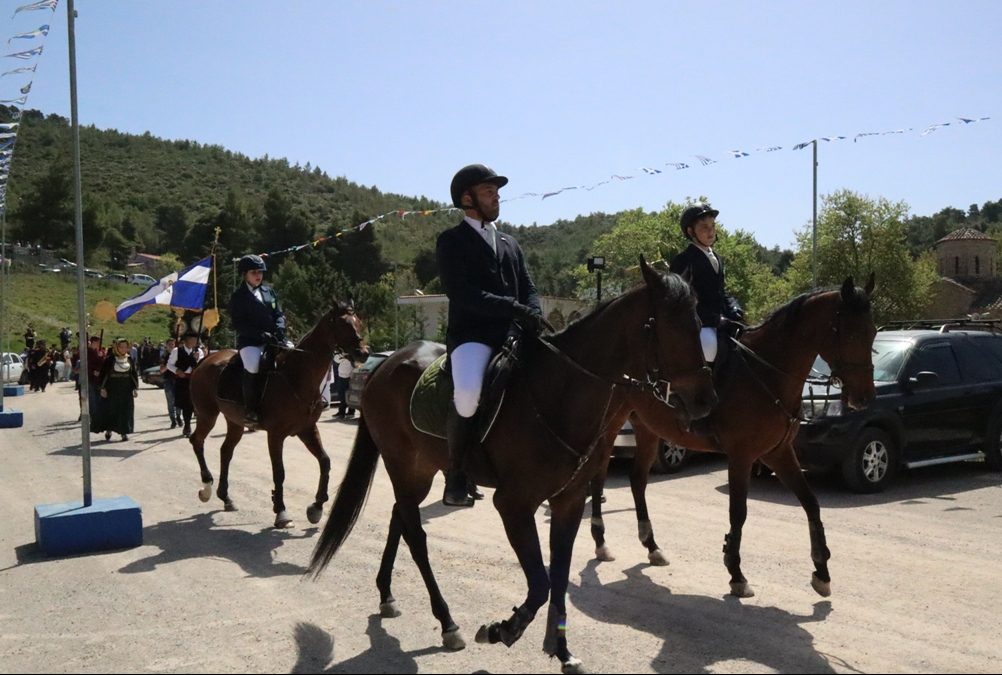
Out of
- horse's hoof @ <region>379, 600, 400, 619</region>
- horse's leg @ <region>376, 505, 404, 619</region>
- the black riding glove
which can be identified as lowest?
horse's hoof @ <region>379, 600, 400, 619</region>

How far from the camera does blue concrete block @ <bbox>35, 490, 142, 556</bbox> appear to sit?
7.70 metres

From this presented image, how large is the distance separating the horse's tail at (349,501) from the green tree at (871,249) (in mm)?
45982

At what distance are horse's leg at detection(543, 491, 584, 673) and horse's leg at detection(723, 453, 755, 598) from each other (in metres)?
1.96

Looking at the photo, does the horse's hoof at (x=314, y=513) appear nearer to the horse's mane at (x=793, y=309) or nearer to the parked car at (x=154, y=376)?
the horse's mane at (x=793, y=309)


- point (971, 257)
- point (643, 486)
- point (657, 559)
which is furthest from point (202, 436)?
point (971, 257)

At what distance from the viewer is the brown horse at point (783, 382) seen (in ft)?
22.0

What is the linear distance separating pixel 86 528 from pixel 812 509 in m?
6.75

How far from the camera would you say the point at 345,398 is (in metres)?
21.5

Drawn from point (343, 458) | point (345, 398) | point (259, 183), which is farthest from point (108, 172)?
point (343, 458)

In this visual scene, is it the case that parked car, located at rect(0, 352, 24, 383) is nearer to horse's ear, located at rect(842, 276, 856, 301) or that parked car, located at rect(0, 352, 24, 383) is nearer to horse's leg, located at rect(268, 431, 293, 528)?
horse's leg, located at rect(268, 431, 293, 528)

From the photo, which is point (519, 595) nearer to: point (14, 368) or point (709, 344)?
point (709, 344)

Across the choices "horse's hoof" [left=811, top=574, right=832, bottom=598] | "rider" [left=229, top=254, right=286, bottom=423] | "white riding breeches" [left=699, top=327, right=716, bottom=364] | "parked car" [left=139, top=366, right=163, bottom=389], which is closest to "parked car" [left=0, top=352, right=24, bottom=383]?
"parked car" [left=139, top=366, right=163, bottom=389]

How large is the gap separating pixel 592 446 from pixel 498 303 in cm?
103

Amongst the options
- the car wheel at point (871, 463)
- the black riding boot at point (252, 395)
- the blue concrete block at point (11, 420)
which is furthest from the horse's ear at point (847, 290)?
the blue concrete block at point (11, 420)
